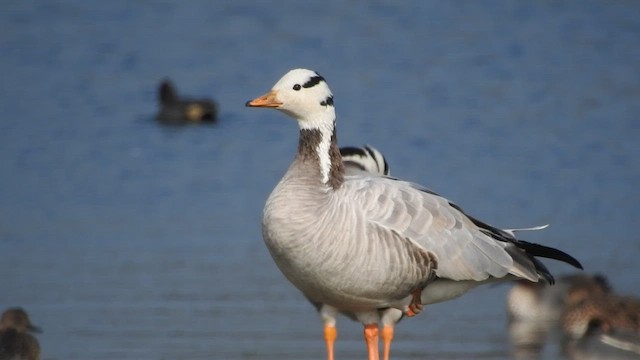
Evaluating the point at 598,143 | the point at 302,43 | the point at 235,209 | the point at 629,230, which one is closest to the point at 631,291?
the point at 629,230

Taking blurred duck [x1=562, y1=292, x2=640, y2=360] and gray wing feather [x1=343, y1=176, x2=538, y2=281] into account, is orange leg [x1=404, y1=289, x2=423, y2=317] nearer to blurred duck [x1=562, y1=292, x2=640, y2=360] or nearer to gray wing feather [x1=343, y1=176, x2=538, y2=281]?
gray wing feather [x1=343, y1=176, x2=538, y2=281]

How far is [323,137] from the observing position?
7699mm

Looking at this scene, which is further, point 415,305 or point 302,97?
point 415,305

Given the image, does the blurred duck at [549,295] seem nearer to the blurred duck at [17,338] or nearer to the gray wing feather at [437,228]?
the gray wing feather at [437,228]

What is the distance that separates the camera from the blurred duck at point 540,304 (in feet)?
33.8

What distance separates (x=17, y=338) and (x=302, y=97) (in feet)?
8.83

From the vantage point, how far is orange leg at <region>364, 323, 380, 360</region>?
8133mm

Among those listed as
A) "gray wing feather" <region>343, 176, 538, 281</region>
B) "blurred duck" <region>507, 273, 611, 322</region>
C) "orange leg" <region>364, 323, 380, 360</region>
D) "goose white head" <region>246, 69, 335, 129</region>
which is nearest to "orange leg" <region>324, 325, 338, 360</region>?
"orange leg" <region>364, 323, 380, 360</region>

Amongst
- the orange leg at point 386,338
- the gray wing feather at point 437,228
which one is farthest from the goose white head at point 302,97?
the orange leg at point 386,338

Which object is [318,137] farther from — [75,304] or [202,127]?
[202,127]

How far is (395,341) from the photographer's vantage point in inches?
389

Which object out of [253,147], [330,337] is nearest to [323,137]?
[330,337]

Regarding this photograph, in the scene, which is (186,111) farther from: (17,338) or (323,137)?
(323,137)

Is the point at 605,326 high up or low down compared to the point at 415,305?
down
